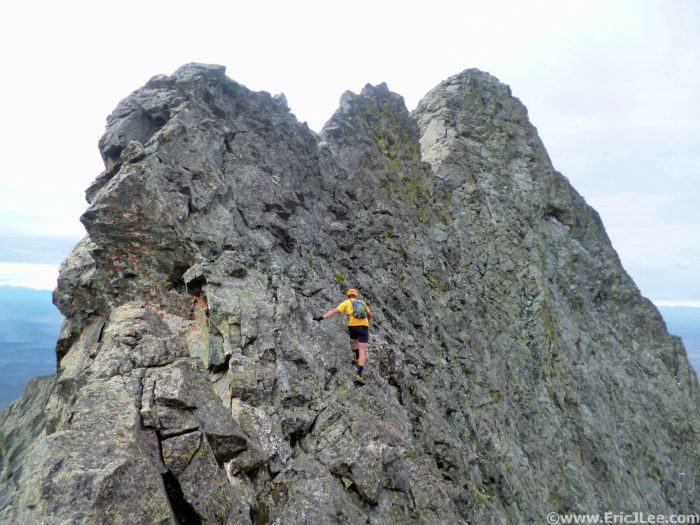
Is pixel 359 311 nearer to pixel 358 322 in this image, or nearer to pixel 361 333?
pixel 358 322

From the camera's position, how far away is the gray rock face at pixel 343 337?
1171cm

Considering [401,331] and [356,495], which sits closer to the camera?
[356,495]

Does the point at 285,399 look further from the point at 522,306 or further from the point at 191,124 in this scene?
the point at 522,306

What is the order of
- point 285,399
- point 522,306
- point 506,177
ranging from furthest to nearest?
point 506,177 < point 522,306 < point 285,399

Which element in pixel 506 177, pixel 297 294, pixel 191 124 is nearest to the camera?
pixel 297 294

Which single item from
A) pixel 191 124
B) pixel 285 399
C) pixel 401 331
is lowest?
pixel 285 399

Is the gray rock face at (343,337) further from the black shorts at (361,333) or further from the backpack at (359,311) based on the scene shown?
the backpack at (359,311)

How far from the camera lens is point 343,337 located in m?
19.5

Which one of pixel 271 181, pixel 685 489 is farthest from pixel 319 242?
pixel 685 489

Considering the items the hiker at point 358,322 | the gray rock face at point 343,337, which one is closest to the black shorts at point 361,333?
the hiker at point 358,322

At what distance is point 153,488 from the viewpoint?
949cm

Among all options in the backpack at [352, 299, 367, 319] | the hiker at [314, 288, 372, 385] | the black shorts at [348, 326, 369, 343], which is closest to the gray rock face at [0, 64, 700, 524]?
the hiker at [314, 288, 372, 385]

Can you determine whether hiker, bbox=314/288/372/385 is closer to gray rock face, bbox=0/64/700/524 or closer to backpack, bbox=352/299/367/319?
backpack, bbox=352/299/367/319

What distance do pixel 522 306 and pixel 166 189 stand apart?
27776mm
